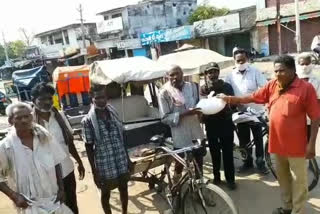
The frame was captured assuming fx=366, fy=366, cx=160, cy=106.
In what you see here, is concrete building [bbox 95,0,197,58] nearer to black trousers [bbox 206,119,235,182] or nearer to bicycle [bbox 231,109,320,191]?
bicycle [bbox 231,109,320,191]

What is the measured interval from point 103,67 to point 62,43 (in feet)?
150

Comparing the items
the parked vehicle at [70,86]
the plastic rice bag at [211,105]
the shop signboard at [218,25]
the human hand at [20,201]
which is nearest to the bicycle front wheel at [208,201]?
the plastic rice bag at [211,105]

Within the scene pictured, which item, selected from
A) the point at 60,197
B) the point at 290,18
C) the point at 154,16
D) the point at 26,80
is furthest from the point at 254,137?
the point at 154,16

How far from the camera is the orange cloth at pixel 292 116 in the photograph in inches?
133

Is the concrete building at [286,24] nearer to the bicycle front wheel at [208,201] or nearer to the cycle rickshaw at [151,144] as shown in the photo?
the cycle rickshaw at [151,144]

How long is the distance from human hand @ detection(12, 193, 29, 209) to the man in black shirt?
273cm

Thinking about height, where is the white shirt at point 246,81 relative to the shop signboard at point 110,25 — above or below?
below

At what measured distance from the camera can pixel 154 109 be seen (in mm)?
7191

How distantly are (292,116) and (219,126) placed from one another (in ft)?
4.79

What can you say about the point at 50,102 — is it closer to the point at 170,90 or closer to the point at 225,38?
the point at 170,90

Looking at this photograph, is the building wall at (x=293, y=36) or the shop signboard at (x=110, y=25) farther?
the shop signboard at (x=110, y=25)

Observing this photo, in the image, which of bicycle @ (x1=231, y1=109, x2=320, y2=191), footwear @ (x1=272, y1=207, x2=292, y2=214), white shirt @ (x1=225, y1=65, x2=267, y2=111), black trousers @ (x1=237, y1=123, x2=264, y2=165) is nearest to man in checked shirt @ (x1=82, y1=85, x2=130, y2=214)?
footwear @ (x1=272, y1=207, x2=292, y2=214)

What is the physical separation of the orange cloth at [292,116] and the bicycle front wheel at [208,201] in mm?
750

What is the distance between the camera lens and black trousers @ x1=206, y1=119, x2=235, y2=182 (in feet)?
15.8
